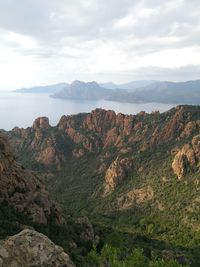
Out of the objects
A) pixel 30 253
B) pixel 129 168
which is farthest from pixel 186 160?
pixel 30 253

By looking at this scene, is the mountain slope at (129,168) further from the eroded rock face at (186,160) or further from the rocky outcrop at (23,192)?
the rocky outcrop at (23,192)

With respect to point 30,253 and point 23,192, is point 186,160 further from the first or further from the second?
point 30,253

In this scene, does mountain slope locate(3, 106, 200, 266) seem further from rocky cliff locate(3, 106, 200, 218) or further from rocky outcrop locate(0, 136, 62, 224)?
rocky outcrop locate(0, 136, 62, 224)

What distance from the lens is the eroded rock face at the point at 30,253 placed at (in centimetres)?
1822

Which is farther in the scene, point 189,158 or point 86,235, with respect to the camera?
point 189,158

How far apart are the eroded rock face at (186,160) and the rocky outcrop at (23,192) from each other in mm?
67650

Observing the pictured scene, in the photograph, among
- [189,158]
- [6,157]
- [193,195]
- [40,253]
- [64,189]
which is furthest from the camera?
[64,189]

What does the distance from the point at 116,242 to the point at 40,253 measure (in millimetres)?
39791

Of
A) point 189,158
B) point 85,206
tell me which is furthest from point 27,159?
point 189,158

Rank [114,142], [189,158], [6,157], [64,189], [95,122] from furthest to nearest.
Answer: [95,122] → [114,142] → [64,189] → [189,158] → [6,157]

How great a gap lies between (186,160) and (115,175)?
25.7 meters

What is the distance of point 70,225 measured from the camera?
5656 centimetres

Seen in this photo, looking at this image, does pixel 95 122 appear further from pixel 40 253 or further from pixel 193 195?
pixel 40 253

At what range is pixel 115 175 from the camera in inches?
5335
